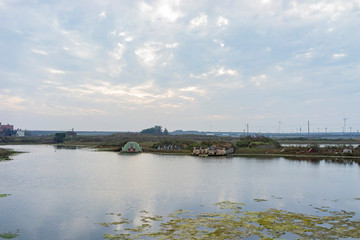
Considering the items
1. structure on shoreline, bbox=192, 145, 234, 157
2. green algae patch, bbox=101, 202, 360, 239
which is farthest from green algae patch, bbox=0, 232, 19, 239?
structure on shoreline, bbox=192, 145, 234, 157

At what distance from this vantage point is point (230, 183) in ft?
103

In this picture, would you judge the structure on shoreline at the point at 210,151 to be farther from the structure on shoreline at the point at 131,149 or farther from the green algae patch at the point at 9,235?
the green algae patch at the point at 9,235

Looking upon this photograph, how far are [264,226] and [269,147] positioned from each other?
62.5 metres

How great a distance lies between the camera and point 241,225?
1736cm

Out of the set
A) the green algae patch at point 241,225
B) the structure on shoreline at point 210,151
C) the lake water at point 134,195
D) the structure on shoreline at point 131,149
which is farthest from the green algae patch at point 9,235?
the structure on shoreline at point 131,149

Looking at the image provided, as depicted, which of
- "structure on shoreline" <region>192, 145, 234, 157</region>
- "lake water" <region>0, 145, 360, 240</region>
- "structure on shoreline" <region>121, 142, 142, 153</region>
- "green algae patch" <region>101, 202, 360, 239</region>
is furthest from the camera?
"structure on shoreline" <region>121, 142, 142, 153</region>

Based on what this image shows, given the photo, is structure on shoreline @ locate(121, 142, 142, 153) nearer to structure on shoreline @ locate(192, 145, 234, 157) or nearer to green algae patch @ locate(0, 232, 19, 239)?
structure on shoreline @ locate(192, 145, 234, 157)

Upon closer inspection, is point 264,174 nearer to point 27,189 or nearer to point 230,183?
point 230,183

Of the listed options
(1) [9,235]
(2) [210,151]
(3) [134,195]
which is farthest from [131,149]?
(1) [9,235]

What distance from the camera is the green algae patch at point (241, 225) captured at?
1565 cm

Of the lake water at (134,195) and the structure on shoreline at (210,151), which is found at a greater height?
the structure on shoreline at (210,151)

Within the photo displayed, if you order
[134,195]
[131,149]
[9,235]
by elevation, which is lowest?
[9,235]

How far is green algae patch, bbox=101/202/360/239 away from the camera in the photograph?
51.3 ft

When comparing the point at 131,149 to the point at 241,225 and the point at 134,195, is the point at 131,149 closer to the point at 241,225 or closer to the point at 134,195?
the point at 134,195
